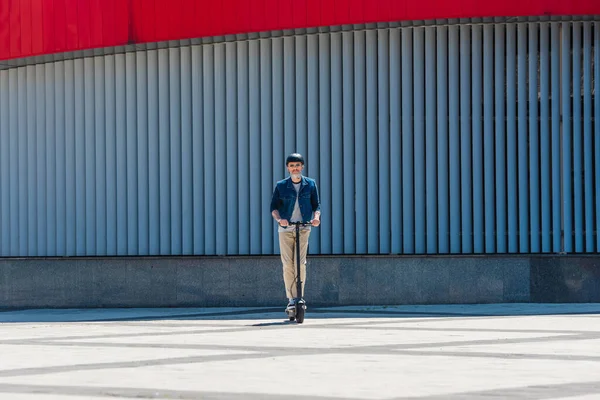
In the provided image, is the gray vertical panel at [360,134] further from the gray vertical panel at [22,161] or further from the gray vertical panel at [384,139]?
the gray vertical panel at [22,161]

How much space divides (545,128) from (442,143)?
1.27 m

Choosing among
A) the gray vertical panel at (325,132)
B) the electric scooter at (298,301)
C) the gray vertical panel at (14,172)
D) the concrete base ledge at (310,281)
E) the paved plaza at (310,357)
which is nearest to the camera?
the paved plaza at (310,357)

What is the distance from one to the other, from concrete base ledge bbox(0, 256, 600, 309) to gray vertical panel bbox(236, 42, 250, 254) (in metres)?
0.45

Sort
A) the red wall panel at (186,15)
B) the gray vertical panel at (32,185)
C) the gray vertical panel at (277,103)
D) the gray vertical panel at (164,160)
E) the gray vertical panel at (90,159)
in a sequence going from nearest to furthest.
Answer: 1. the red wall panel at (186,15)
2. the gray vertical panel at (277,103)
3. the gray vertical panel at (164,160)
4. the gray vertical panel at (90,159)
5. the gray vertical panel at (32,185)

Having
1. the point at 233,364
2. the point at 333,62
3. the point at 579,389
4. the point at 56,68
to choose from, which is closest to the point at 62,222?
the point at 56,68

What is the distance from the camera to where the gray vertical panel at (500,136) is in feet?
57.1

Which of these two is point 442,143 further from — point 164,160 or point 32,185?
point 32,185

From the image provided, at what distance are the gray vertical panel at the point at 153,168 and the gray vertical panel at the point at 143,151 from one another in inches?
1.5

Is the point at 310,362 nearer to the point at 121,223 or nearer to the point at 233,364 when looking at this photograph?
the point at 233,364

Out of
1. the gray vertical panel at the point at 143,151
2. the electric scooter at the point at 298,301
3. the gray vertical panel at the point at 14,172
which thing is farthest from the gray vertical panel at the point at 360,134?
the gray vertical panel at the point at 14,172

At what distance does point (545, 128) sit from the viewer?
17312 mm

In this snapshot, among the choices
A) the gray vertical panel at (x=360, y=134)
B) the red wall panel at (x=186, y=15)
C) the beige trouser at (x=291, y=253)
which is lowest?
the beige trouser at (x=291, y=253)

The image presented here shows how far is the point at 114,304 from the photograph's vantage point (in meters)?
18.0

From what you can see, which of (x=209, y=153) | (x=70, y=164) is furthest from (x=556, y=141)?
(x=70, y=164)
